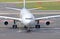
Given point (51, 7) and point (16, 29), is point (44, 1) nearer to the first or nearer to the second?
point (51, 7)

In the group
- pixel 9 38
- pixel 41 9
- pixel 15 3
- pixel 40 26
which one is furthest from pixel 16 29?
pixel 15 3

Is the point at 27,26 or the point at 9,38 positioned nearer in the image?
the point at 9,38

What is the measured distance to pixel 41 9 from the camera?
200ft

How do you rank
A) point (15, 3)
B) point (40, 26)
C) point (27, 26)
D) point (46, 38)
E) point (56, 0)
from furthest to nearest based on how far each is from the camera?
point (56, 0)
point (15, 3)
point (40, 26)
point (27, 26)
point (46, 38)

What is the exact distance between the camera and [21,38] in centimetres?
2703

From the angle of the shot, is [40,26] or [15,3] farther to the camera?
[15,3]

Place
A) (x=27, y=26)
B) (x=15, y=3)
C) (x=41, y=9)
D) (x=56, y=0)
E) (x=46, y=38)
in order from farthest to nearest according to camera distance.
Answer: (x=56, y=0), (x=15, y=3), (x=41, y=9), (x=27, y=26), (x=46, y=38)

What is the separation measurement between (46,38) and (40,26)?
10038mm

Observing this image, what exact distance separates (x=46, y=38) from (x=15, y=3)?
43230mm

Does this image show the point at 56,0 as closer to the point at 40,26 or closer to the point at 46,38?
the point at 40,26

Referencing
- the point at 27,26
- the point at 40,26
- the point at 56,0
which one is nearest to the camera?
the point at 27,26

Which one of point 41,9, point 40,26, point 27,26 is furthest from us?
point 41,9

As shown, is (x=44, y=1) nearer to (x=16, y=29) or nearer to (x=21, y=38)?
(x=16, y=29)

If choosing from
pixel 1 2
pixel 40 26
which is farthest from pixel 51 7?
pixel 40 26
